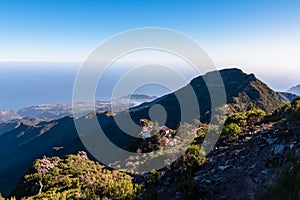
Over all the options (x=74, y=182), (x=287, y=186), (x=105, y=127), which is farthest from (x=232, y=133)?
(x=105, y=127)

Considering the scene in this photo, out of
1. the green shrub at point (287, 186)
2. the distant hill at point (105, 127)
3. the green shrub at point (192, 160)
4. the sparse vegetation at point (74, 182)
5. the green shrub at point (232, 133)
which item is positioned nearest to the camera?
the green shrub at point (287, 186)

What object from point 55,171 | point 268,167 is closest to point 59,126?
point 55,171

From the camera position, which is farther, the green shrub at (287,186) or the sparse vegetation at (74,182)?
the sparse vegetation at (74,182)

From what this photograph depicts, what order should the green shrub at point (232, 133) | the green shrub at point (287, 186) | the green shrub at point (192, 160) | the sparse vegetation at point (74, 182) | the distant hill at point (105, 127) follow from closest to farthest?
the green shrub at point (287, 186) → the sparse vegetation at point (74, 182) → the green shrub at point (192, 160) → the green shrub at point (232, 133) → the distant hill at point (105, 127)

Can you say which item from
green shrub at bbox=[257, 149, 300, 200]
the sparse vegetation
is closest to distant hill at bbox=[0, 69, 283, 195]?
the sparse vegetation

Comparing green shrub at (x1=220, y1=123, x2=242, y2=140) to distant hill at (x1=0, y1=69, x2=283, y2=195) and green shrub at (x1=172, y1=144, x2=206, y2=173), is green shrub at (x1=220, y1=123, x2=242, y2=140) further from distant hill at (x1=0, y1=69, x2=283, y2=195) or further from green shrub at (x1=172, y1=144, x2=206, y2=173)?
distant hill at (x1=0, y1=69, x2=283, y2=195)

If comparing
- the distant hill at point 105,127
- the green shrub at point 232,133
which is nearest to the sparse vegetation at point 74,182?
the green shrub at point 232,133

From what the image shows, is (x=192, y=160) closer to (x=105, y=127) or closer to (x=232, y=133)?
(x=232, y=133)

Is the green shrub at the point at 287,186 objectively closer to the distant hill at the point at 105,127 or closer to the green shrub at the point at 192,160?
the green shrub at the point at 192,160
